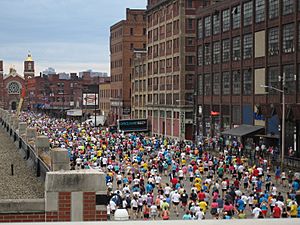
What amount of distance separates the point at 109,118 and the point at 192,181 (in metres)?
89.6

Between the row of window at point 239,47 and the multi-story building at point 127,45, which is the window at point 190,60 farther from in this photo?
the multi-story building at point 127,45

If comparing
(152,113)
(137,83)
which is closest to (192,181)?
(152,113)

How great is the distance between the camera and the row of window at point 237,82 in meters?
51.2

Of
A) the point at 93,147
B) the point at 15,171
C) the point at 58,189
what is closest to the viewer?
the point at 58,189

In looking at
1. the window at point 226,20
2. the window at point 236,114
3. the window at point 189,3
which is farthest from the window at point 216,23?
the window at point 189,3

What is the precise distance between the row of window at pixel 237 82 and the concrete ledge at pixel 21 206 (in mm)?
42609

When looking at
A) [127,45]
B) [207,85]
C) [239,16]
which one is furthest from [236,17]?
[127,45]

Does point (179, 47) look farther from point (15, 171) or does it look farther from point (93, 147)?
point (15, 171)

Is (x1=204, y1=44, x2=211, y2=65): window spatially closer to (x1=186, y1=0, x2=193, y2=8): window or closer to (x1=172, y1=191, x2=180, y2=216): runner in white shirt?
(x1=186, y1=0, x2=193, y2=8): window

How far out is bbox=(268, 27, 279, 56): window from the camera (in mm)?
53250

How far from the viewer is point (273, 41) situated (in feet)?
177

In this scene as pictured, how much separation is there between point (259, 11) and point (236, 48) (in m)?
6.27

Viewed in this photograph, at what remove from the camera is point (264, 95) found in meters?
55.6

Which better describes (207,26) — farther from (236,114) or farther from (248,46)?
(236,114)
